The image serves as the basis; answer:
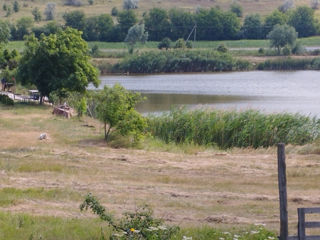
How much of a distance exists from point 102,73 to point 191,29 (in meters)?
36.3

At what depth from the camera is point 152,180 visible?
1961 centimetres

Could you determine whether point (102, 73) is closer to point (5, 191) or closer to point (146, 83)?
point (146, 83)

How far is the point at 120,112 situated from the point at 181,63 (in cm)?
7502

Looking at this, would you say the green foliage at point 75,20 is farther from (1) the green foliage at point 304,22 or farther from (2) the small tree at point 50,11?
(1) the green foliage at point 304,22

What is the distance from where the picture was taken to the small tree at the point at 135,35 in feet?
389

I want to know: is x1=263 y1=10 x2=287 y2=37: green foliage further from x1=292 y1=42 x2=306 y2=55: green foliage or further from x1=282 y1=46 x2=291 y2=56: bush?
x1=282 y1=46 x2=291 y2=56: bush

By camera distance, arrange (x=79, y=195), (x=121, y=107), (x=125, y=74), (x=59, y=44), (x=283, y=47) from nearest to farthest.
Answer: (x=79, y=195) → (x=121, y=107) → (x=59, y=44) → (x=125, y=74) → (x=283, y=47)

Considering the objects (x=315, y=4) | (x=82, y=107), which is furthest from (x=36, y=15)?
(x=82, y=107)

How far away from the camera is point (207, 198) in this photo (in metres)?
17.0

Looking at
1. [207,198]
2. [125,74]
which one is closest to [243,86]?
[125,74]

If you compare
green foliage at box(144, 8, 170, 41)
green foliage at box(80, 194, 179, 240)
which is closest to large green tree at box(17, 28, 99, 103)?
green foliage at box(80, 194, 179, 240)

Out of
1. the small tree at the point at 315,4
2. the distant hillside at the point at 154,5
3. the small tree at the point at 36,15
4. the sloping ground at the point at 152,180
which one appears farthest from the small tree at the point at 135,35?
the sloping ground at the point at 152,180

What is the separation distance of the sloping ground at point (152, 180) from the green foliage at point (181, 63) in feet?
239

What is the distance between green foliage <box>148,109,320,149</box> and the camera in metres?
29.3
